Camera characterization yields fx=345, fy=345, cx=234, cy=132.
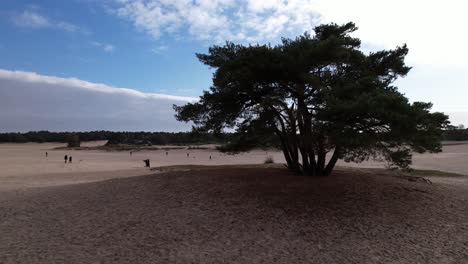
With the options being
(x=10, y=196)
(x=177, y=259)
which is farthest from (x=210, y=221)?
(x=10, y=196)

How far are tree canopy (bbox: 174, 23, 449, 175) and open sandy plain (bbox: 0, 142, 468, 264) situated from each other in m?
1.51

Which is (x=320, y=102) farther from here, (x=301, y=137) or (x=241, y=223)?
(x=241, y=223)

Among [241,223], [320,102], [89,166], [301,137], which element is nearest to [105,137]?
[89,166]

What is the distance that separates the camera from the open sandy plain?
6094 millimetres

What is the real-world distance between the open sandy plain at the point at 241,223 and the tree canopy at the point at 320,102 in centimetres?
151

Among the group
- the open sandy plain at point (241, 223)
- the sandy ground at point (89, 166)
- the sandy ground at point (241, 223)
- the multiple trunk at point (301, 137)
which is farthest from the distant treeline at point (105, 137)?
the open sandy plain at point (241, 223)

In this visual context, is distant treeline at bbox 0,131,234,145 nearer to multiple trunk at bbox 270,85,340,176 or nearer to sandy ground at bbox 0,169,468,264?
multiple trunk at bbox 270,85,340,176

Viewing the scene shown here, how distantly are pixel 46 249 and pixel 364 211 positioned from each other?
22.7ft

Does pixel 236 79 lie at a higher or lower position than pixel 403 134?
higher

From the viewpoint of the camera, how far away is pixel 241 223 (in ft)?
25.2

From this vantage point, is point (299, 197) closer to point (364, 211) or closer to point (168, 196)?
point (364, 211)

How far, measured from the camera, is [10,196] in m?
11.3

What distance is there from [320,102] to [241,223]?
4.15 metres

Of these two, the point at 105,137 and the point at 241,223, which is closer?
the point at 241,223
